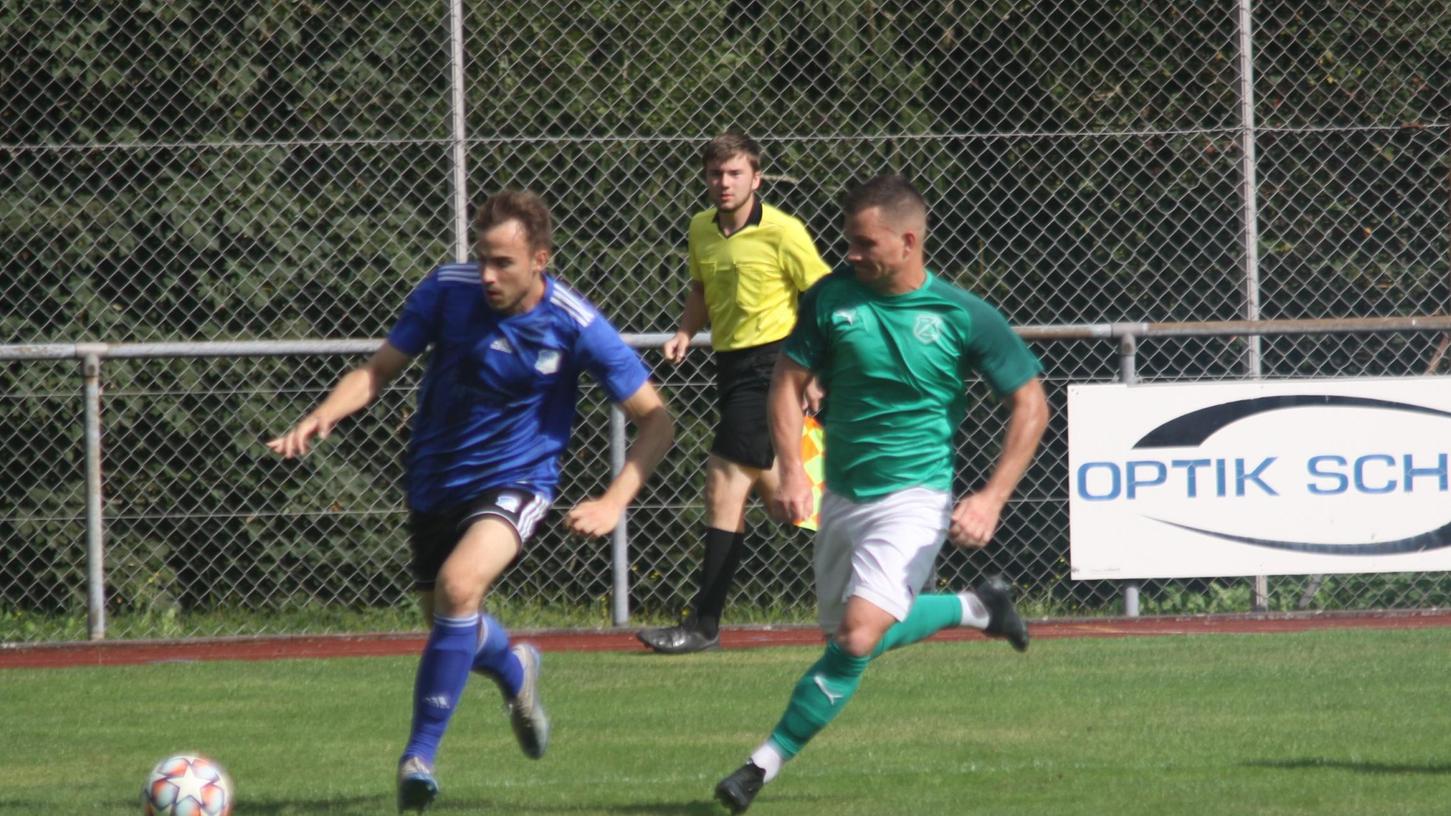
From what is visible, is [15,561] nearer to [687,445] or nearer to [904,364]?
[687,445]

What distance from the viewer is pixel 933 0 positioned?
10492mm

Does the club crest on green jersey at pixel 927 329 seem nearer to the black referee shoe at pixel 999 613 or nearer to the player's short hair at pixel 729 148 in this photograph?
the black referee shoe at pixel 999 613

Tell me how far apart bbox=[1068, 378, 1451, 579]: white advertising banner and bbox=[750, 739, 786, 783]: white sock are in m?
4.33

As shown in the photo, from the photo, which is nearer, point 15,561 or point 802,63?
point 15,561

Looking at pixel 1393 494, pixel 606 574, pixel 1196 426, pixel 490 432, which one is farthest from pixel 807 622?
pixel 490 432

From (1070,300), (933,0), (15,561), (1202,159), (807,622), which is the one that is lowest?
(807,622)

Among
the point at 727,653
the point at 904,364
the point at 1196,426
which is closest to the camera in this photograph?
the point at 904,364

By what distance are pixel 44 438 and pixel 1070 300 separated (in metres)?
5.25

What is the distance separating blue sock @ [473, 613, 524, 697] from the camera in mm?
5633

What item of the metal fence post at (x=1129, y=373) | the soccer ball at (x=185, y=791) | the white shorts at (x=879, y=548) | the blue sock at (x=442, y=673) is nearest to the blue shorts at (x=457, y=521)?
the blue sock at (x=442, y=673)

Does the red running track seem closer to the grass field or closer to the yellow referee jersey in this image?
the grass field

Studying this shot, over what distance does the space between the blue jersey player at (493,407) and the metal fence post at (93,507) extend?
390cm

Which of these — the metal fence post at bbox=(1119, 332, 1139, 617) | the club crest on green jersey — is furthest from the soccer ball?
the metal fence post at bbox=(1119, 332, 1139, 617)

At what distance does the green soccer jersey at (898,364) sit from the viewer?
545 cm
